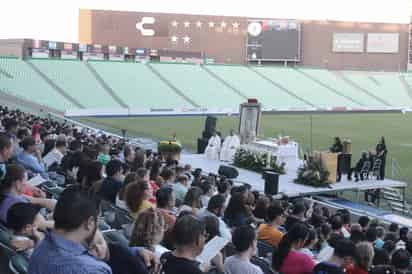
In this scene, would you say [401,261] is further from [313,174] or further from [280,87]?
[280,87]

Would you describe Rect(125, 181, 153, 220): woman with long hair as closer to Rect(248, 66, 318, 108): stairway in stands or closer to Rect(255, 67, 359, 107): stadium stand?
Rect(248, 66, 318, 108): stairway in stands

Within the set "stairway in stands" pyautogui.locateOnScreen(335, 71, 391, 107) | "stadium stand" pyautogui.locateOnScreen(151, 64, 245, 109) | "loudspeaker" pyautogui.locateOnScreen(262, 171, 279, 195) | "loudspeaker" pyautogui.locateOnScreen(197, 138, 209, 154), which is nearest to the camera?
"loudspeaker" pyautogui.locateOnScreen(262, 171, 279, 195)

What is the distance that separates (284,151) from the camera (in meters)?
20.5

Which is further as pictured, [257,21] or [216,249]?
[257,21]

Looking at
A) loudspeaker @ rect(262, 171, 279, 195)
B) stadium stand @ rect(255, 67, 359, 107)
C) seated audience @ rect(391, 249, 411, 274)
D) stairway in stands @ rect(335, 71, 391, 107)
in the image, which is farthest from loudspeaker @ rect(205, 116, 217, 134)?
stairway in stands @ rect(335, 71, 391, 107)

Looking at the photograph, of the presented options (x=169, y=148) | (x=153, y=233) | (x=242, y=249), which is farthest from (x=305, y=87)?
(x=153, y=233)

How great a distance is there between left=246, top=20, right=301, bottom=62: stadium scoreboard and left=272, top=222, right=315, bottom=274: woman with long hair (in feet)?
223

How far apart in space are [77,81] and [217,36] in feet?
84.4

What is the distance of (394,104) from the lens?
64688mm

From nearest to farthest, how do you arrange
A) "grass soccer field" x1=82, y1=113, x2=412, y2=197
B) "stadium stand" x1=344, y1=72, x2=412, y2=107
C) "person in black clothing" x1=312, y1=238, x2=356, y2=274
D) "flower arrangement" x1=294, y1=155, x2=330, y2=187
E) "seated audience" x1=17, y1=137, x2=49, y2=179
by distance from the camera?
"person in black clothing" x1=312, y1=238, x2=356, y2=274 → "seated audience" x1=17, y1=137, x2=49, y2=179 → "flower arrangement" x1=294, y1=155, x2=330, y2=187 → "grass soccer field" x1=82, y1=113, x2=412, y2=197 → "stadium stand" x1=344, y1=72, x2=412, y2=107

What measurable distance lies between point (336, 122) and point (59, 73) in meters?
25.5

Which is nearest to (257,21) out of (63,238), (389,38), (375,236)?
(389,38)

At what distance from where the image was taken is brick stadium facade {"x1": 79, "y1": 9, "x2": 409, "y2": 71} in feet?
239

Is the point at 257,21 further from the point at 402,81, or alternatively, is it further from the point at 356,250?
the point at 356,250
